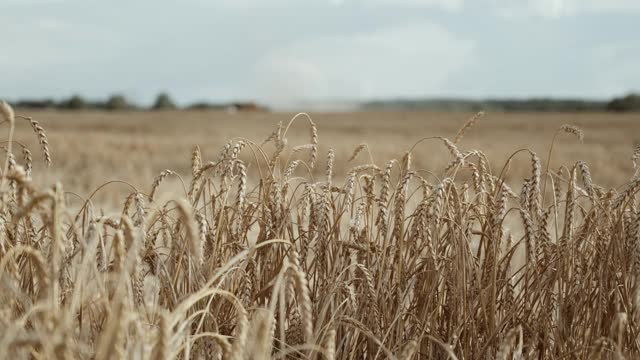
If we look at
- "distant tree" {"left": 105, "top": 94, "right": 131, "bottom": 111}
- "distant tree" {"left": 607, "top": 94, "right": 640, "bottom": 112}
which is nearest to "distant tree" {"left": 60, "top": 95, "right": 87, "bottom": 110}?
"distant tree" {"left": 105, "top": 94, "right": 131, "bottom": 111}

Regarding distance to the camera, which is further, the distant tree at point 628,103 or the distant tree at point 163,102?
the distant tree at point 163,102

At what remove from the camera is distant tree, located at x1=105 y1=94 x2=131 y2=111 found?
76500 millimetres

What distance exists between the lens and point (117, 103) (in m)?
77.1

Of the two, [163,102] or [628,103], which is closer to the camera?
[628,103]

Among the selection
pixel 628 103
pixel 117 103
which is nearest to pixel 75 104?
pixel 117 103

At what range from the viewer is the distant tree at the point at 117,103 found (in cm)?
7650

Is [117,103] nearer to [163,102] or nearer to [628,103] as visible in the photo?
[163,102]

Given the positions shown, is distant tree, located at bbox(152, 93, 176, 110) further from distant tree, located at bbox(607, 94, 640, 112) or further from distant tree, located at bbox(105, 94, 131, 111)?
distant tree, located at bbox(607, 94, 640, 112)

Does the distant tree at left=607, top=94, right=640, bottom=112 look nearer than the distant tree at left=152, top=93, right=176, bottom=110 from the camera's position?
Yes

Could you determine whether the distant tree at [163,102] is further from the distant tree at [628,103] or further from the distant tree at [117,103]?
the distant tree at [628,103]

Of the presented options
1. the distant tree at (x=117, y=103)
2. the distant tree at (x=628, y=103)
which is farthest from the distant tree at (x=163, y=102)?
the distant tree at (x=628, y=103)

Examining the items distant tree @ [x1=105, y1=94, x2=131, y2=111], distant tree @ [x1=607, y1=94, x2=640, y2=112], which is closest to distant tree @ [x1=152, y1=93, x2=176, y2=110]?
distant tree @ [x1=105, y1=94, x2=131, y2=111]

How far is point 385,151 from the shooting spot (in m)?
23.2

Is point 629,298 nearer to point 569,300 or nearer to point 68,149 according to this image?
point 569,300
